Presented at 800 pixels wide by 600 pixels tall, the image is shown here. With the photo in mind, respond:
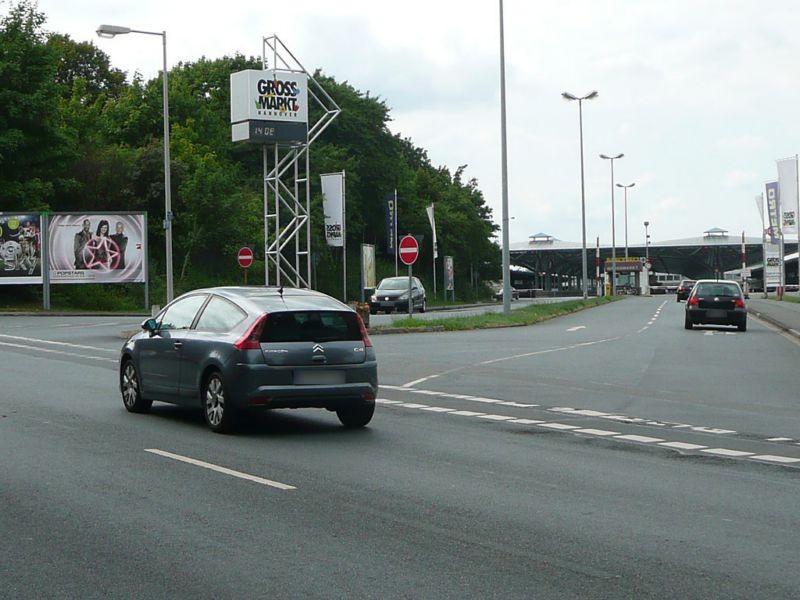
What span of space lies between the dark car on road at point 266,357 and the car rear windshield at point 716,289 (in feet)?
84.1

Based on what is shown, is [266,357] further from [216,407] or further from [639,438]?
[639,438]

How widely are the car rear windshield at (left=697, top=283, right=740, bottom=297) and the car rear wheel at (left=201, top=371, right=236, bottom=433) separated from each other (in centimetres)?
2666

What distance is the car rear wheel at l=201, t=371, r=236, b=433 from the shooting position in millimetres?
11875

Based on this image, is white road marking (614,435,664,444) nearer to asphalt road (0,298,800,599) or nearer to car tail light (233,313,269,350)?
asphalt road (0,298,800,599)

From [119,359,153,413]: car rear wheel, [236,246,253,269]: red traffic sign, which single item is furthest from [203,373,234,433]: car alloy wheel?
[236,246,253,269]: red traffic sign

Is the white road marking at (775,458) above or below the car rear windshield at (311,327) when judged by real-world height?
below

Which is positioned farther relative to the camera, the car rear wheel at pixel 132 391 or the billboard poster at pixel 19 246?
the billboard poster at pixel 19 246

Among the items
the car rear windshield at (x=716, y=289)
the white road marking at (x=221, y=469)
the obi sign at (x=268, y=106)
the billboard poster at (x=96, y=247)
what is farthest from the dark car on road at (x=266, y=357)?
the billboard poster at (x=96, y=247)

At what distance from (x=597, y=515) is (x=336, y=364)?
481 centimetres

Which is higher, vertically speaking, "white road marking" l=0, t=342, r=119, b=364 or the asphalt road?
"white road marking" l=0, t=342, r=119, b=364

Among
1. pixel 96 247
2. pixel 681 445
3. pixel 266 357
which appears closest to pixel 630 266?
pixel 96 247

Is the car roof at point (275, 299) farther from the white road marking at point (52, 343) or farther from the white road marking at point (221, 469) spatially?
the white road marking at point (52, 343)

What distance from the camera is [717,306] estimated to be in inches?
1414

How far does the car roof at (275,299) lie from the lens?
40.3ft
